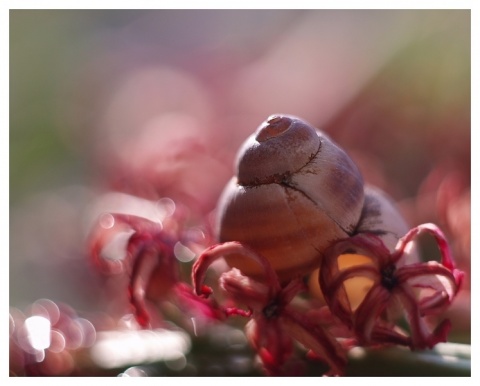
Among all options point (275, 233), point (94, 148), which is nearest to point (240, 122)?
point (94, 148)

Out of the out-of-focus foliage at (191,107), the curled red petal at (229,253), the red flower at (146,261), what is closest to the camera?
the curled red petal at (229,253)

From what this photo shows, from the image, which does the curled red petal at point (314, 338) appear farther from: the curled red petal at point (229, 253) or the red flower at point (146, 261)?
the red flower at point (146, 261)

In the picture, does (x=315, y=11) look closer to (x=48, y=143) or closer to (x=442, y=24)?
(x=442, y=24)

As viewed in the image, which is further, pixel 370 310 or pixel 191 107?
pixel 191 107

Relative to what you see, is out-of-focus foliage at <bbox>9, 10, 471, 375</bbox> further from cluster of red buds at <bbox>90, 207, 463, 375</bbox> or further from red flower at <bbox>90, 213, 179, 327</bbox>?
cluster of red buds at <bbox>90, 207, 463, 375</bbox>

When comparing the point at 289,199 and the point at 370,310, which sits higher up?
the point at 289,199

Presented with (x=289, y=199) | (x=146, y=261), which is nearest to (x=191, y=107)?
(x=146, y=261)

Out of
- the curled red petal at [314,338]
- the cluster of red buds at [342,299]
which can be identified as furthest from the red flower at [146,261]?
the curled red petal at [314,338]

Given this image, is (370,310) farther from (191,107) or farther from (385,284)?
(191,107)
